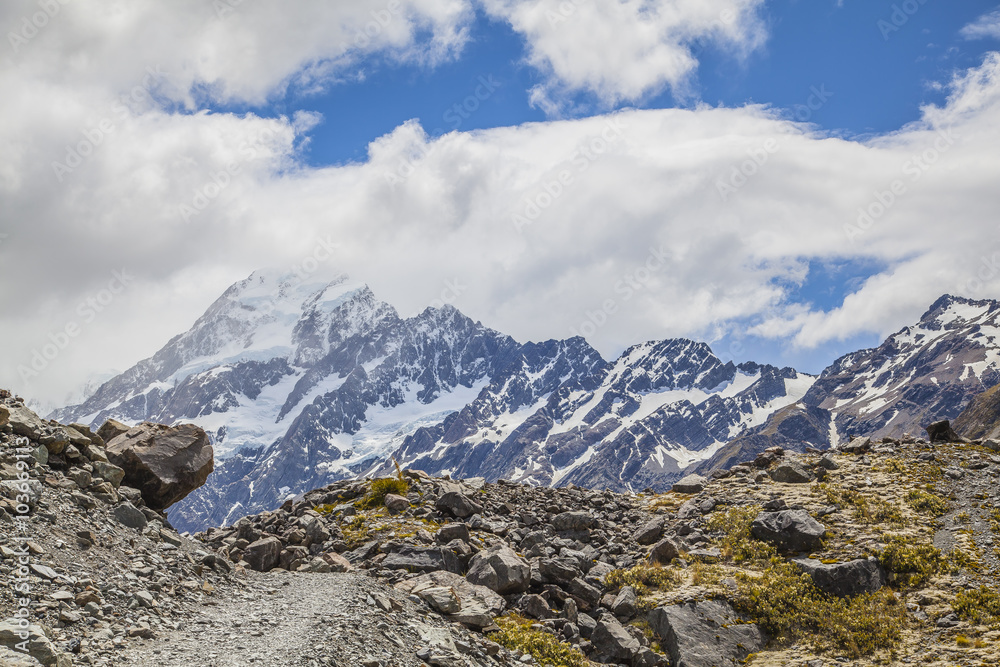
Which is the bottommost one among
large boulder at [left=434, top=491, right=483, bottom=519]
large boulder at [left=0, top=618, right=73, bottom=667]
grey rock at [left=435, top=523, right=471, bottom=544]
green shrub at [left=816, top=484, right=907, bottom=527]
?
large boulder at [left=0, top=618, right=73, bottom=667]

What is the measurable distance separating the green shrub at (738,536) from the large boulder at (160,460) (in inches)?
869

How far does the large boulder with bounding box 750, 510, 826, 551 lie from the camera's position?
86.9 ft

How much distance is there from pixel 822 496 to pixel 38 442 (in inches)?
1266

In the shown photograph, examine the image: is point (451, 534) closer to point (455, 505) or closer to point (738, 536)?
point (455, 505)

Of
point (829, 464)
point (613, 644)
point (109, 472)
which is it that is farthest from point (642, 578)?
point (109, 472)

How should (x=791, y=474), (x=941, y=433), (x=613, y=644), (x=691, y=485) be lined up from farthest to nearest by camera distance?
(x=941, y=433) → (x=691, y=485) → (x=791, y=474) → (x=613, y=644)

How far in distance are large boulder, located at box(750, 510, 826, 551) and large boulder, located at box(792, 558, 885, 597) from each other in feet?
7.86

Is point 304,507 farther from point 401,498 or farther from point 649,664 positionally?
point 649,664

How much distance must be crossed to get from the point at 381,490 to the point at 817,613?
2048cm

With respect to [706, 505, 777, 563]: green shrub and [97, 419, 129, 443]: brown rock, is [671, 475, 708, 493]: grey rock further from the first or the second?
[97, 419, 129, 443]: brown rock

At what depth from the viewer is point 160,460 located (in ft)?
81.9

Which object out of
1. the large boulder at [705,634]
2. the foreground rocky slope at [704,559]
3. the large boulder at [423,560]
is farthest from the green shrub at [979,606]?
the large boulder at [423,560]

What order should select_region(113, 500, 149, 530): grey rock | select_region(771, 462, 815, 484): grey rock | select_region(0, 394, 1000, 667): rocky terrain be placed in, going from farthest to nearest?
select_region(771, 462, 815, 484): grey rock
select_region(113, 500, 149, 530): grey rock
select_region(0, 394, 1000, 667): rocky terrain

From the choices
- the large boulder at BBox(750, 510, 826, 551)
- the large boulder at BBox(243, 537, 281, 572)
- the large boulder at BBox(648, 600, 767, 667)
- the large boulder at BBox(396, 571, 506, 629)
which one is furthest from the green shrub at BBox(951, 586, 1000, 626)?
the large boulder at BBox(243, 537, 281, 572)
